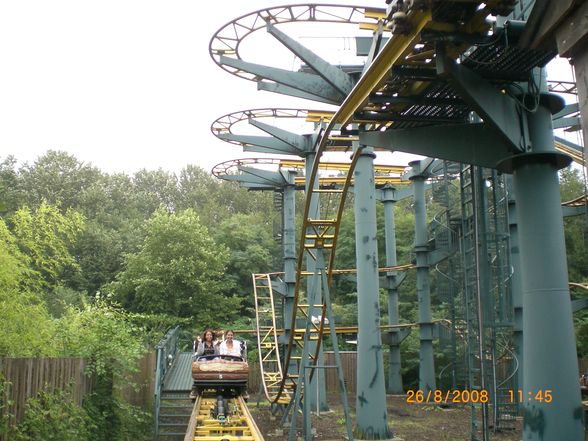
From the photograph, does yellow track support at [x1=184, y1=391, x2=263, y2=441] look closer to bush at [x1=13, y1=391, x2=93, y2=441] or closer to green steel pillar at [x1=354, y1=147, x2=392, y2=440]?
bush at [x1=13, y1=391, x2=93, y2=441]

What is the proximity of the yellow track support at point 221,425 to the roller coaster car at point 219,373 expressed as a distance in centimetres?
48

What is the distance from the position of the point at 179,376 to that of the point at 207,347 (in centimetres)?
493

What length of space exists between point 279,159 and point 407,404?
9.88 metres

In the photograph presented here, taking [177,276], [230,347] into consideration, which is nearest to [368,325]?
[230,347]

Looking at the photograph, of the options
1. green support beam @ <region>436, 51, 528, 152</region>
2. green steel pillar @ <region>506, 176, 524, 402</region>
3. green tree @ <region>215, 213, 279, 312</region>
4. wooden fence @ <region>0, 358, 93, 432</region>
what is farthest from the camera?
green tree @ <region>215, 213, 279, 312</region>

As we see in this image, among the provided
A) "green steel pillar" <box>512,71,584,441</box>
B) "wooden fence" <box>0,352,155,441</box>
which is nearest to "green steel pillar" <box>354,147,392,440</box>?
"green steel pillar" <box>512,71,584,441</box>

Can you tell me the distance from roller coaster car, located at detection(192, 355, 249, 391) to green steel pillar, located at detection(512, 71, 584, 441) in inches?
243

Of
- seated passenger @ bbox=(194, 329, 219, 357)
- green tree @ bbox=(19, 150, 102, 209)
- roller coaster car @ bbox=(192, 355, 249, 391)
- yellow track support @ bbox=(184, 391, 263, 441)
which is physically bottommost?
yellow track support @ bbox=(184, 391, 263, 441)

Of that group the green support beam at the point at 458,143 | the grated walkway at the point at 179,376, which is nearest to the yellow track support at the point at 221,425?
the grated walkway at the point at 179,376

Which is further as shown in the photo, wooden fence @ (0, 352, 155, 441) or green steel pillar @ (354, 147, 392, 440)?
green steel pillar @ (354, 147, 392, 440)

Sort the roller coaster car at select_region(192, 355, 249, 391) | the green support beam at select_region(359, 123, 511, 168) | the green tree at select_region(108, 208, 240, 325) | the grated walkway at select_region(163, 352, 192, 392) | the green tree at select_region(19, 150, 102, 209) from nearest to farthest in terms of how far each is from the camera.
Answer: the green support beam at select_region(359, 123, 511, 168) < the roller coaster car at select_region(192, 355, 249, 391) < the grated walkway at select_region(163, 352, 192, 392) < the green tree at select_region(108, 208, 240, 325) < the green tree at select_region(19, 150, 102, 209)

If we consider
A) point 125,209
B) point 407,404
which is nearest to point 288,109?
point 407,404

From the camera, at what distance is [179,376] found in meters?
17.8

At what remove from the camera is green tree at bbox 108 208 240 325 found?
103ft
